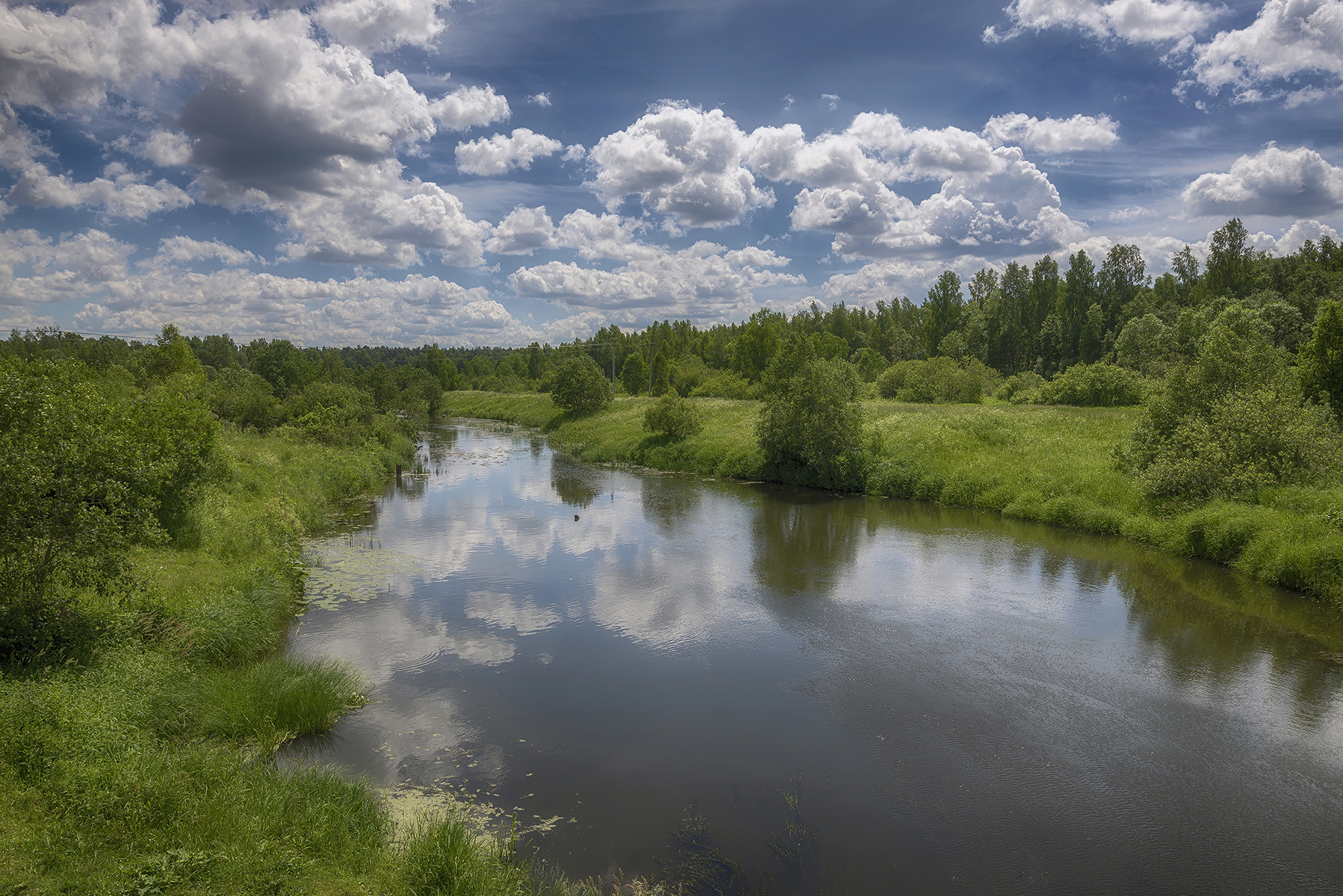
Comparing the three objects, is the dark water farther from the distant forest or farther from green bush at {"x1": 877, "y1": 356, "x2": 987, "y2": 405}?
green bush at {"x1": 877, "y1": 356, "x2": 987, "y2": 405}

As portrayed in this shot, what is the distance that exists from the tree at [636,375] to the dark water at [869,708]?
6977 cm

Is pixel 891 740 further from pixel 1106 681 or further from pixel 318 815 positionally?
pixel 318 815

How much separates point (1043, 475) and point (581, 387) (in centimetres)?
4245

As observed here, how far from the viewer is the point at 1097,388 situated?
168 feet

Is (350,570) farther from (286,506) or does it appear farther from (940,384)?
(940,384)

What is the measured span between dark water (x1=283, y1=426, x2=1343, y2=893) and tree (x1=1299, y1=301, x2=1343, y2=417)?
10.3 m

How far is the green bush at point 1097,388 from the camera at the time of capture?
5012 cm

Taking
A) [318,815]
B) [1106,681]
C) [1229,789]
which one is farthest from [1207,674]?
[318,815]

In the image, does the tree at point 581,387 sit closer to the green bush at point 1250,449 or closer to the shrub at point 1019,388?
the shrub at point 1019,388

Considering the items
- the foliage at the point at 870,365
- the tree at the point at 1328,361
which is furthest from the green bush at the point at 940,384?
the tree at the point at 1328,361

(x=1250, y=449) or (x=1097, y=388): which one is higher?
(x=1097, y=388)

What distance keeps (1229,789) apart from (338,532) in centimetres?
2386

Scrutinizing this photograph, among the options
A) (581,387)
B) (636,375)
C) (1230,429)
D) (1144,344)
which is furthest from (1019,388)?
(636,375)

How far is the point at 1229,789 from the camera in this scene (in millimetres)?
9641
